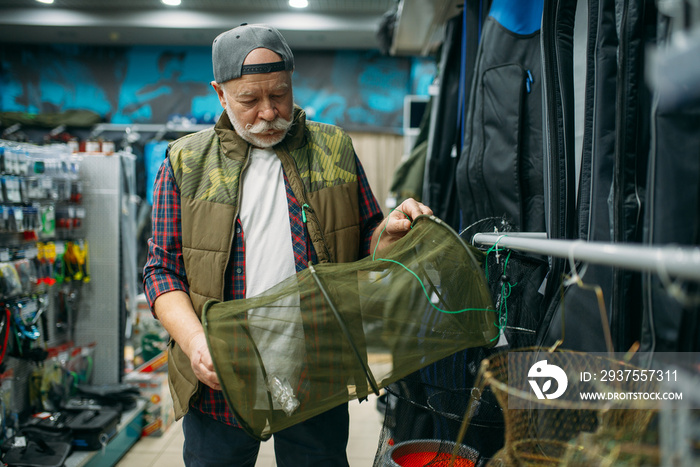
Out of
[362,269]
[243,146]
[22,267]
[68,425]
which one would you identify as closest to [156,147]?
[22,267]

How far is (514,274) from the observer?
51.8 inches

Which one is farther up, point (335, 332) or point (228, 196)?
point (228, 196)

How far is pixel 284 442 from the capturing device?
147cm

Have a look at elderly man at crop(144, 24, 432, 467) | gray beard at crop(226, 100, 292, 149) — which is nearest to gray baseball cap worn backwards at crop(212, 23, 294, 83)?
elderly man at crop(144, 24, 432, 467)

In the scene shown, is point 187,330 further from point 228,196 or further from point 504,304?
point 504,304

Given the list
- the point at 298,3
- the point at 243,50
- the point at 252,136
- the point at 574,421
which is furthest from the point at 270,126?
the point at 298,3

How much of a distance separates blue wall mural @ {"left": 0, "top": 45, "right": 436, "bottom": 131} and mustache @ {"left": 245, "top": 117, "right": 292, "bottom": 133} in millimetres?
5150

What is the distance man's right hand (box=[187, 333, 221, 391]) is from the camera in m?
1.09

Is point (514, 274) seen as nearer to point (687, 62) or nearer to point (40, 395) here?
point (687, 62)

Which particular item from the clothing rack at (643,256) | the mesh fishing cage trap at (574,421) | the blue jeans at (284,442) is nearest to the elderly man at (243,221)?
the blue jeans at (284,442)

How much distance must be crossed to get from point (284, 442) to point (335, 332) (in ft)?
2.02

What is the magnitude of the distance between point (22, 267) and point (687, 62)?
330 centimetres

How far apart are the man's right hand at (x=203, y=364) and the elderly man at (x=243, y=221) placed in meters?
0.20

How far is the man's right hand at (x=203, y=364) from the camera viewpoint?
1.09 meters
